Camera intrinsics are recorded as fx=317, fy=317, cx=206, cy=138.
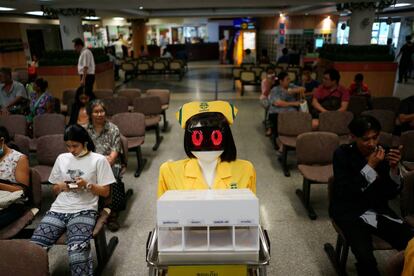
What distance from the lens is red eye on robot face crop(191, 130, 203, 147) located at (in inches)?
58.2

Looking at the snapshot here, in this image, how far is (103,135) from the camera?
3.19 meters

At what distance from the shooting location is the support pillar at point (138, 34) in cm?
1705

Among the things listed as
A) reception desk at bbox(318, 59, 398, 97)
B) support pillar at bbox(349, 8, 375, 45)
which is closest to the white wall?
support pillar at bbox(349, 8, 375, 45)

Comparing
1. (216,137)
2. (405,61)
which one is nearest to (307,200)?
(216,137)

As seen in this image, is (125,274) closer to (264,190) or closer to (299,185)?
(264,190)

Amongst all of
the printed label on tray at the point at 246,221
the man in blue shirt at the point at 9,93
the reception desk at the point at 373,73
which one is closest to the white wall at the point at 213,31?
the reception desk at the point at 373,73

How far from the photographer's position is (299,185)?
3871mm

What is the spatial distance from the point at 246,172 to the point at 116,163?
6.45ft

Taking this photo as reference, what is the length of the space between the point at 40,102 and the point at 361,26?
7.80 metres

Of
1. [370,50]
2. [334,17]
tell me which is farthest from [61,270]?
[334,17]

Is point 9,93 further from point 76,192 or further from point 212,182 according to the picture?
point 212,182

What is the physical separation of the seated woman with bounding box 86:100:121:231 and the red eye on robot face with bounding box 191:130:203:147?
1837mm

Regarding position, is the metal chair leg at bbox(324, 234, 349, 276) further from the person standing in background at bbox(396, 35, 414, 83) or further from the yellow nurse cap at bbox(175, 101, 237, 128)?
the person standing in background at bbox(396, 35, 414, 83)

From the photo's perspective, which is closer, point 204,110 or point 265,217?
point 204,110
